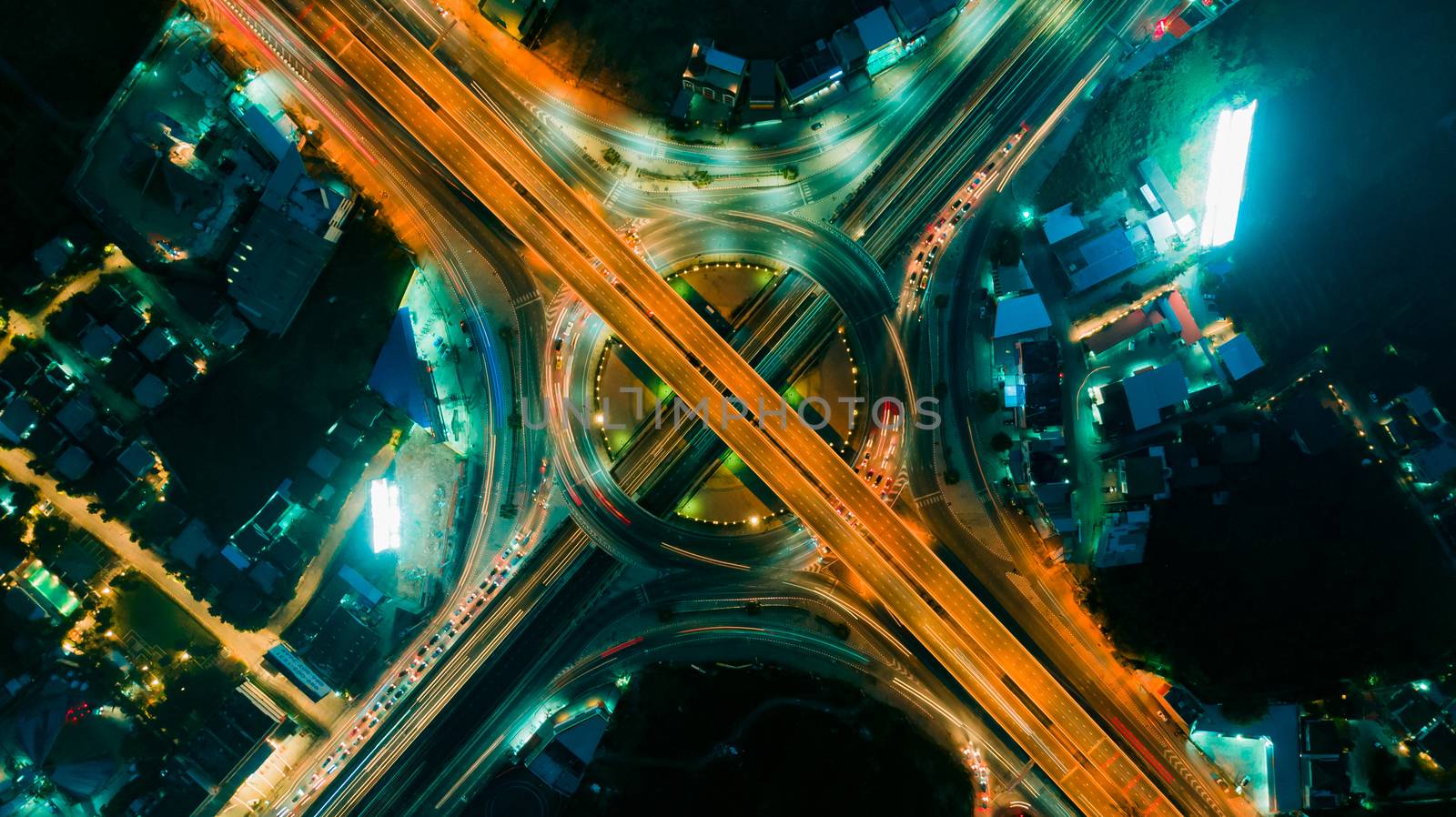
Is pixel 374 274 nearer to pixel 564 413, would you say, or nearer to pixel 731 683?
pixel 564 413

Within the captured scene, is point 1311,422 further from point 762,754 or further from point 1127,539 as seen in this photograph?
point 762,754

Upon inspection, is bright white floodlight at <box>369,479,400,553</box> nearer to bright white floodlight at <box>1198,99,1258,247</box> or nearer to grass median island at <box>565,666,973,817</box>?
grass median island at <box>565,666,973,817</box>

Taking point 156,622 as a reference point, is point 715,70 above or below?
above

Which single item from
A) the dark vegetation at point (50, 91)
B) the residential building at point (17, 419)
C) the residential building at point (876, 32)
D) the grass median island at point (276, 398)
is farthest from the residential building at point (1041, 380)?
the residential building at point (17, 419)

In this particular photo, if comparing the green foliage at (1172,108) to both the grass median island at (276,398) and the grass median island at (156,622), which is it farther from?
the grass median island at (156,622)

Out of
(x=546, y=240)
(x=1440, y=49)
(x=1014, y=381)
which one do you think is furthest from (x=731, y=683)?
(x=1440, y=49)

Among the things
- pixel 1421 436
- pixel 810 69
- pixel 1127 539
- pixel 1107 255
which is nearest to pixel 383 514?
pixel 810 69

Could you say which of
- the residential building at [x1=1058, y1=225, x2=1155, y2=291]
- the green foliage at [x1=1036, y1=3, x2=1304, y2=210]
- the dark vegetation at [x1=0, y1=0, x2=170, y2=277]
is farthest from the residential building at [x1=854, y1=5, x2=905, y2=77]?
the dark vegetation at [x1=0, y1=0, x2=170, y2=277]
